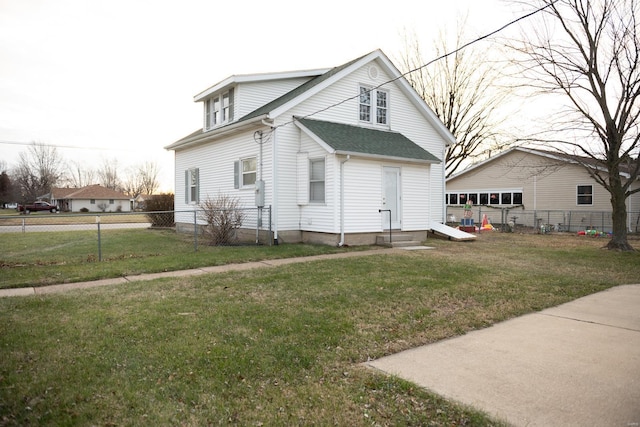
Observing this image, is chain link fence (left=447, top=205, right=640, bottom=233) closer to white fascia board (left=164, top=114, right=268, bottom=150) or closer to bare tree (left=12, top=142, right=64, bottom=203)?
white fascia board (left=164, top=114, right=268, bottom=150)

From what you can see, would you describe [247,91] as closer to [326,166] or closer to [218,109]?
[218,109]

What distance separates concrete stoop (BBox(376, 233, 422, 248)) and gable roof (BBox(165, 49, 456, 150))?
4.79 metres

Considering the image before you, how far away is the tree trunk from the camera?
13531mm

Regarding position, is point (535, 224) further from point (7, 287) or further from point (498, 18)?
point (7, 287)

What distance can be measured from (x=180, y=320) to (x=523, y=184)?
2488 centimetres

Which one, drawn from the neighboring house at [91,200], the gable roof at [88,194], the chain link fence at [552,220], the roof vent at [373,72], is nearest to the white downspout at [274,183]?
the roof vent at [373,72]

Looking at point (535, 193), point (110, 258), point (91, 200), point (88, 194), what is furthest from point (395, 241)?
point (91, 200)

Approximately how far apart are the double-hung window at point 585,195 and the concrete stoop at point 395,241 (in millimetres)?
14273

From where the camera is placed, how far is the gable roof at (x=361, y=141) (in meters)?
12.5

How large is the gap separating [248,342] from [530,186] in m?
24.9

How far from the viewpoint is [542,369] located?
3811mm

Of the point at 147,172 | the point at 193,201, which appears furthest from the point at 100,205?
the point at 193,201

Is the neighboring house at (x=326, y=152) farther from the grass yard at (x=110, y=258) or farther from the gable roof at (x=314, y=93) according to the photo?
the grass yard at (x=110, y=258)

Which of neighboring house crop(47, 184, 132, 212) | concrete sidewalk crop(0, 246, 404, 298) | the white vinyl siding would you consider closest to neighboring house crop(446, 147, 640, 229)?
the white vinyl siding
